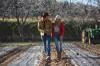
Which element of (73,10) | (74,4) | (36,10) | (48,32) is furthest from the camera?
(74,4)

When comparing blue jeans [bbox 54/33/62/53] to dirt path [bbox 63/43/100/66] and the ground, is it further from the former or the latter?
dirt path [bbox 63/43/100/66]

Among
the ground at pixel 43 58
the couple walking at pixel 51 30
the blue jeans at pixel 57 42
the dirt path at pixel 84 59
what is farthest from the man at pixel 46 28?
the dirt path at pixel 84 59

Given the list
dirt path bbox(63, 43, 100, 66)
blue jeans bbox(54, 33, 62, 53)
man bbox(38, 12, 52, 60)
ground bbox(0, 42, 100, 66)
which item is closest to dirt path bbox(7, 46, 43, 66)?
ground bbox(0, 42, 100, 66)

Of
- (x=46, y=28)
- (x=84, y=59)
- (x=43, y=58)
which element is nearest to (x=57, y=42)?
(x=46, y=28)

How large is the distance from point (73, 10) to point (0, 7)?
1330cm

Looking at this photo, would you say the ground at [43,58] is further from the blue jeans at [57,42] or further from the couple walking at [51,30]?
the couple walking at [51,30]

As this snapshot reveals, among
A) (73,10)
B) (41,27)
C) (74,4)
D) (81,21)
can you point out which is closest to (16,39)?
(81,21)

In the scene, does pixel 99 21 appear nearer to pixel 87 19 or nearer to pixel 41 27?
pixel 87 19

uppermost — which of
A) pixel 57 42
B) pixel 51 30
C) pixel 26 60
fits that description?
pixel 51 30

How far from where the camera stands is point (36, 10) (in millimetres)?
54531

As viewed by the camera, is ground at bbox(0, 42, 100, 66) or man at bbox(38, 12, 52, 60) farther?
man at bbox(38, 12, 52, 60)

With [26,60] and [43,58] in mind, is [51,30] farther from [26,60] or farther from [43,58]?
[26,60]

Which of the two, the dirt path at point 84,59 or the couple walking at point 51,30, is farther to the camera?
the couple walking at point 51,30

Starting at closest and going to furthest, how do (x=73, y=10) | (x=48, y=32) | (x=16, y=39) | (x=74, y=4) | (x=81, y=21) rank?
(x=48, y=32), (x=16, y=39), (x=81, y=21), (x=73, y=10), (x=74, y=4)
